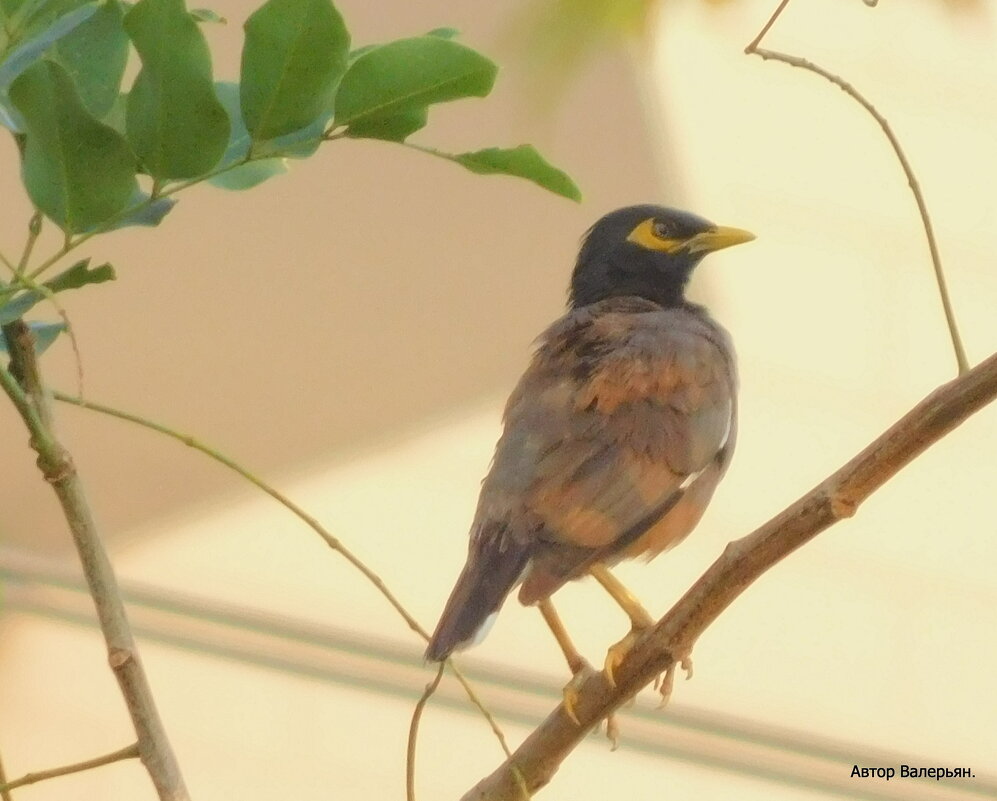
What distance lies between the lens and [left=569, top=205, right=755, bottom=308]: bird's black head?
6.30 ft

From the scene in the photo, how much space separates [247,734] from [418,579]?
0.52 m

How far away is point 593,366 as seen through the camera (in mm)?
1547

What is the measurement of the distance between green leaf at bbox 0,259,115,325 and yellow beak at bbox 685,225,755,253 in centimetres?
111

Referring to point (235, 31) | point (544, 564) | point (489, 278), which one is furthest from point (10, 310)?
point (489, 278)

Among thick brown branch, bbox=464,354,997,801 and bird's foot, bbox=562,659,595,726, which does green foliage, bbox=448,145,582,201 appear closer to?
thick brown branch, bbox=464,354,997,801

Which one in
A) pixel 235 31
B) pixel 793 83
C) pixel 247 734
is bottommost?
pixel 247 734

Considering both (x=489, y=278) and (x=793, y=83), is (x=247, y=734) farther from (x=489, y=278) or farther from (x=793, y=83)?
(x=793, y=83)

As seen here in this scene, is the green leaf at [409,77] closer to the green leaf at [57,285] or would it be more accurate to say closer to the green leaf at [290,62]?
the green leaf at [290,62]

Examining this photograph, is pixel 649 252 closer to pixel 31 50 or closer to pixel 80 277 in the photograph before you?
pixel 80 277

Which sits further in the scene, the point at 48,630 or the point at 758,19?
the point at 48,630

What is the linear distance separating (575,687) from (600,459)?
27 centimetres

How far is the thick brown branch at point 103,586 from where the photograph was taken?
34.2 inches

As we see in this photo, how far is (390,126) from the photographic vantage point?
2.99 feet

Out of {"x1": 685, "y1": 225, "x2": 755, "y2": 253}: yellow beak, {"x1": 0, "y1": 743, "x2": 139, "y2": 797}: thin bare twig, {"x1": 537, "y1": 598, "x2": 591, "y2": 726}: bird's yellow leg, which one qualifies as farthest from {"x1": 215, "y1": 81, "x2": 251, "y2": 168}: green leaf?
{"x1": 685, "y1": 225, "x2": 755, "y2": 253}: yellow beak
